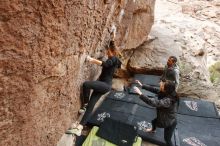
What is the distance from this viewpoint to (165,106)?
5.11 metres

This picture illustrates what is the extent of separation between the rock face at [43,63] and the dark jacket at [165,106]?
4.32ft

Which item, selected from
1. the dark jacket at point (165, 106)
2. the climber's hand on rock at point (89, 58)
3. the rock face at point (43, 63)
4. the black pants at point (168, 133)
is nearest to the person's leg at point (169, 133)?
the black pants at point (168, 133)

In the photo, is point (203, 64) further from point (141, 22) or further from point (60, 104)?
point (60, 104)

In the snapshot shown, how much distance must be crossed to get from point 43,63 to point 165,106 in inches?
98.2

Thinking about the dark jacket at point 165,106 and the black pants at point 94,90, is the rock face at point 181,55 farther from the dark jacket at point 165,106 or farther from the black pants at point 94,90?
the black pants at point 94,90

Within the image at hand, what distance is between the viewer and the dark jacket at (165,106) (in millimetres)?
5105

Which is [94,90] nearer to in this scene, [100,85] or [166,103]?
[100,85]

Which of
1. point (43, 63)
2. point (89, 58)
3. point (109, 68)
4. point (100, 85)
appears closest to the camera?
point (43, 63)

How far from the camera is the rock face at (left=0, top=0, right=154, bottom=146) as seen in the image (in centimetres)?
297

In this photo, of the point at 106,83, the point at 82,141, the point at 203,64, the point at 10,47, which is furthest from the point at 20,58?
the point at 203,64

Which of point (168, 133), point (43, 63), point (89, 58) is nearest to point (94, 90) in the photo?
point (89, 58)

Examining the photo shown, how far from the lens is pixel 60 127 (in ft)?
15.3

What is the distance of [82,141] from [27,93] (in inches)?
103

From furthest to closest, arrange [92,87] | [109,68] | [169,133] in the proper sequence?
1. [169,133]
2. [109,68]
3. [92,87]
